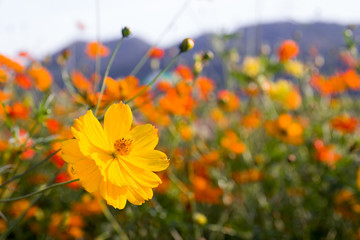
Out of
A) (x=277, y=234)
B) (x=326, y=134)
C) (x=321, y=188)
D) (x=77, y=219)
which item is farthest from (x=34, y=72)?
(x=326, y=134)

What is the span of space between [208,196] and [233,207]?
255 millimetres

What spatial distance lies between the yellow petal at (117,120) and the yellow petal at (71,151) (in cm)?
6

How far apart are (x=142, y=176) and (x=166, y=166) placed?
0.14 ft

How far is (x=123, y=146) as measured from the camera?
60 cm

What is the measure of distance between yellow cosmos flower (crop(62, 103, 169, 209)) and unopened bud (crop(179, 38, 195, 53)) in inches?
10.7

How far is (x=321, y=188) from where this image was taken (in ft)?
5.13

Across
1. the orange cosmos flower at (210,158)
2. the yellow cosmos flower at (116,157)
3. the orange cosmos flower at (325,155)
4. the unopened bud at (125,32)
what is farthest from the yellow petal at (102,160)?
the orange cosmos flower at (325,155)

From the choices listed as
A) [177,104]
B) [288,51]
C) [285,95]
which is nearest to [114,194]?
[177,104]

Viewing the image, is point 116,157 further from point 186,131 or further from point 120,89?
point 186,131

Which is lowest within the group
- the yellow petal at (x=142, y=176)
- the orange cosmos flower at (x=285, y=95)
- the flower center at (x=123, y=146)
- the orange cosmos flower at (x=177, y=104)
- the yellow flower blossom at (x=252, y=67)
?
the orange cosmos flower at (x=285, y=95)

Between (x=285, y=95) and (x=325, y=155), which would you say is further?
(x=285, y=95)

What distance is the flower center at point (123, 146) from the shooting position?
23.4 inches

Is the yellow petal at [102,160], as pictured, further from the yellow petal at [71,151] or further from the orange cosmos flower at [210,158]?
the orange cosmos flower at [210,158]

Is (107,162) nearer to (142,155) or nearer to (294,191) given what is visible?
(142,155)
